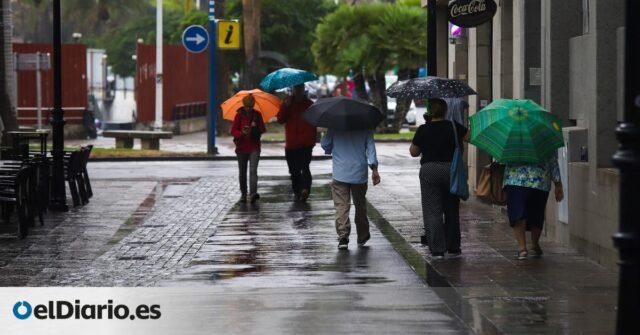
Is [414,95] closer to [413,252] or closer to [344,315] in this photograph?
[413,252]

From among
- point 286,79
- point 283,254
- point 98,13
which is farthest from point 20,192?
point 98,13

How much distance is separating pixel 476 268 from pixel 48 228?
6453 millimetres

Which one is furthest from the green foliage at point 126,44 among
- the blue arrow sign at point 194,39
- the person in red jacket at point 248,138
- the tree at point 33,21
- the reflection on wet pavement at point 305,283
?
the reflection on wet pavement at point 305,283

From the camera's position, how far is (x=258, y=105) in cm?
2250

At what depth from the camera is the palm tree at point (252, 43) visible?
47.8 m

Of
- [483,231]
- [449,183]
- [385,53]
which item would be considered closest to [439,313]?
[449,183]

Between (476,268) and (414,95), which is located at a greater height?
(414,95)

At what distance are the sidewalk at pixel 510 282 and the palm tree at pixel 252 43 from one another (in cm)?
2956

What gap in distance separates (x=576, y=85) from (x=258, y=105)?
→ 736 centimetres

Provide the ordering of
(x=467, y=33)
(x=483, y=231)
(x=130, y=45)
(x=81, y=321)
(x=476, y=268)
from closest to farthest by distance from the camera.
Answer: (x=81, y=321)
(x=476, y=268)
(x=483, y=231)
(x=467, y=33)
(x=130, y=45)

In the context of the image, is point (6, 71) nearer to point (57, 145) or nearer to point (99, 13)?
point (57, 145)

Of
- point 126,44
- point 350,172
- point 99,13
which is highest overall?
point 99,13

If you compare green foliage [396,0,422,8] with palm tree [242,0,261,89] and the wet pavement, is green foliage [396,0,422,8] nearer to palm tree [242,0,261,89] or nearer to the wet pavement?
palm tree [242,0,261,89]

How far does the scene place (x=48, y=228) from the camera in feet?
59.2
